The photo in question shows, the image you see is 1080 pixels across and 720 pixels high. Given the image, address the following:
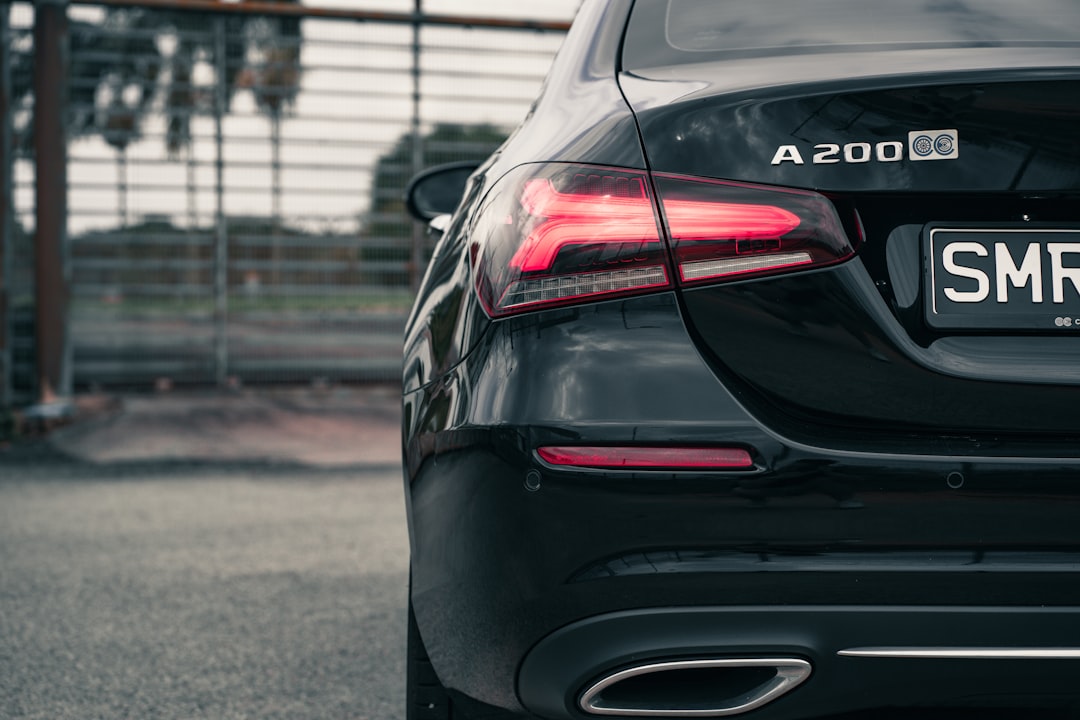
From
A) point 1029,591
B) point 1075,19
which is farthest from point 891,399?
point 1075,19

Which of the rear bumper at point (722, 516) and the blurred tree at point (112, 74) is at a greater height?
the blurred tree at point (112, 74)

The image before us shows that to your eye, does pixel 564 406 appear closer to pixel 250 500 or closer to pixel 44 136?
pixel 250 500

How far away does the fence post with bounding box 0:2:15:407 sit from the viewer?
8.10m

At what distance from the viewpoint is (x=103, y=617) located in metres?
3.48

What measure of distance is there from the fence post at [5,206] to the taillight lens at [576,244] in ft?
23.9

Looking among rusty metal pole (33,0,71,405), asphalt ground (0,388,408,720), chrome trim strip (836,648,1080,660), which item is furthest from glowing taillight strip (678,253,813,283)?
rusty metal pole (33,0,71,405)

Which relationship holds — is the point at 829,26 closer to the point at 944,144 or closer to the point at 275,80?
the point at 944,144

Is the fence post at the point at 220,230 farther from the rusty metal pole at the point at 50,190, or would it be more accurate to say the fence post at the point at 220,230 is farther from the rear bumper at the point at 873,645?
the rear bumper at the point at 873,645

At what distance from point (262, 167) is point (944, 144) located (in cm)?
838

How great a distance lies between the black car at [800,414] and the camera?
1515 millimetres

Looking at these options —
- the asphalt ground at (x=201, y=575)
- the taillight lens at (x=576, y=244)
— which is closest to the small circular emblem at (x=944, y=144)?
the taillight lens at (x=576, y=244)

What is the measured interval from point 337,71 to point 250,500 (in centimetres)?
492

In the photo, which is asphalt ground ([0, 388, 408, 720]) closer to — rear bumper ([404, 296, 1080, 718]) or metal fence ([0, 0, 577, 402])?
rear bumper ([404, 296, 1080, 718])

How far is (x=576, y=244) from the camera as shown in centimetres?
161
